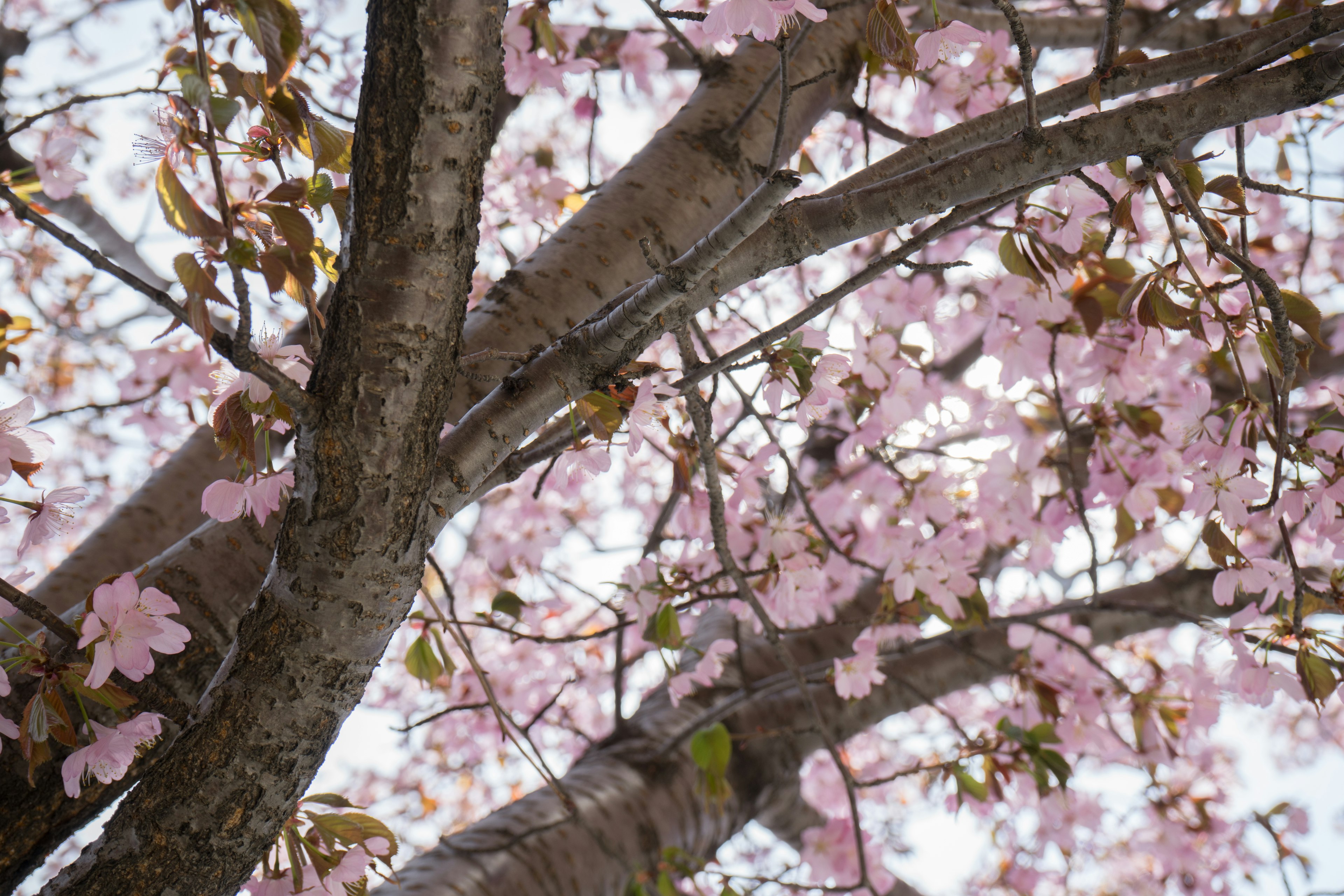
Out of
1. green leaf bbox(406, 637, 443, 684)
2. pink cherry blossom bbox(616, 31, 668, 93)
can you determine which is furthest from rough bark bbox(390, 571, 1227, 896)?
pink cherry blossom bbox(616, 31, 668, 93)

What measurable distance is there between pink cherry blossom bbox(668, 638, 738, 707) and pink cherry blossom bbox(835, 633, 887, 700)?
0.22 m

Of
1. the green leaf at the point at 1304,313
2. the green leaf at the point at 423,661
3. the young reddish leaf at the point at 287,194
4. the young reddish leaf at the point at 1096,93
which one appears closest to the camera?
the young reddish leaf at the point at 287,194

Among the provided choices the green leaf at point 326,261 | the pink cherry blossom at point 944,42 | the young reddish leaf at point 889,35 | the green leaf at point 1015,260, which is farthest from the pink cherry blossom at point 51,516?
the green leaf at point 1015,260

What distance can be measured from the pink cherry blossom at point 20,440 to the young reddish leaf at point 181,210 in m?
0.38

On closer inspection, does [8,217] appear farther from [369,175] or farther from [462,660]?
[462,660]

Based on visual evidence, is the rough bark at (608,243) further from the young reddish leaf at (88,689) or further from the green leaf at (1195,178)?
the green leaf at (1195,178)

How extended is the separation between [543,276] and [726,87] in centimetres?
55

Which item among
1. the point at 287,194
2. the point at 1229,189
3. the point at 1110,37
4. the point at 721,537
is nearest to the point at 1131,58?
the point at 1110,37

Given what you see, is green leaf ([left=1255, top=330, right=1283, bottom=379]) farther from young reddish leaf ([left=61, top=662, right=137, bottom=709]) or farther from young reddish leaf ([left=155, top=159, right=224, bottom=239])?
young reddish leaf ([left=61, top=662, right=137, bottom=709])

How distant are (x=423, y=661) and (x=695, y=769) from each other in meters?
0.83

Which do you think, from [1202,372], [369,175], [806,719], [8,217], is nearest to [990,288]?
[1202,372]

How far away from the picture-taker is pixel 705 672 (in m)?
1.61

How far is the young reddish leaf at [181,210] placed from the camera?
47cm

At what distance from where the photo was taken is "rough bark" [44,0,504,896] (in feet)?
1.89
